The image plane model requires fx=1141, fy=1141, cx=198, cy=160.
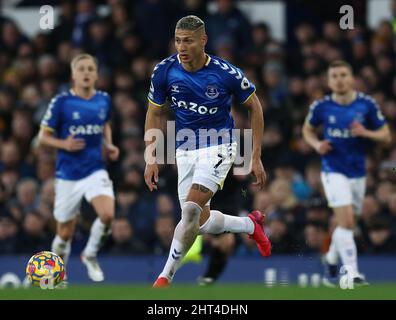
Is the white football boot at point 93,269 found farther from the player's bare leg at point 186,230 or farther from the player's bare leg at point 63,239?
the player's bare leg at point 186,230

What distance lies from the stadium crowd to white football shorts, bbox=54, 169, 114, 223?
167 cm

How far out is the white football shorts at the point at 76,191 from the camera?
12938 mm

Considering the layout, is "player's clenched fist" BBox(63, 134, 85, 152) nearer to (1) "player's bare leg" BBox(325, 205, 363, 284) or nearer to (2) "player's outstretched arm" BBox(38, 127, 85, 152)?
(2) "player's outstretched arm" BBox(38, 127, 85, 152)

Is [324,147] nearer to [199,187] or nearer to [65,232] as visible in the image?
[65,232]

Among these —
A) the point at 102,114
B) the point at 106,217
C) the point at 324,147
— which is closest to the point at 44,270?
the point at 106,217

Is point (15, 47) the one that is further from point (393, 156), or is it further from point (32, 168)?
point (393, 156)

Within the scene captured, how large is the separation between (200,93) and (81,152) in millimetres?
3008

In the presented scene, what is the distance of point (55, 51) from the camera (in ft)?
59.8

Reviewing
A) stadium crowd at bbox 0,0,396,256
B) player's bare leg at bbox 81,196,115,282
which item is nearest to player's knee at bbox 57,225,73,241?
player's bare leg at bbox 81,196,115,282

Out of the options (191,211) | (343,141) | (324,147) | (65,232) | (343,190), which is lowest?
(191,211)

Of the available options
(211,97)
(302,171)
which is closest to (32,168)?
(302,171)

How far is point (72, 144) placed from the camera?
12.8 m

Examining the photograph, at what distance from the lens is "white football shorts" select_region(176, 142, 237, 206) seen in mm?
10133

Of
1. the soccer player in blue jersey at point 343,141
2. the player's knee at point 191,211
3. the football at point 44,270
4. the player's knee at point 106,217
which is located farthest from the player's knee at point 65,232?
the player's knee at point 191,211
